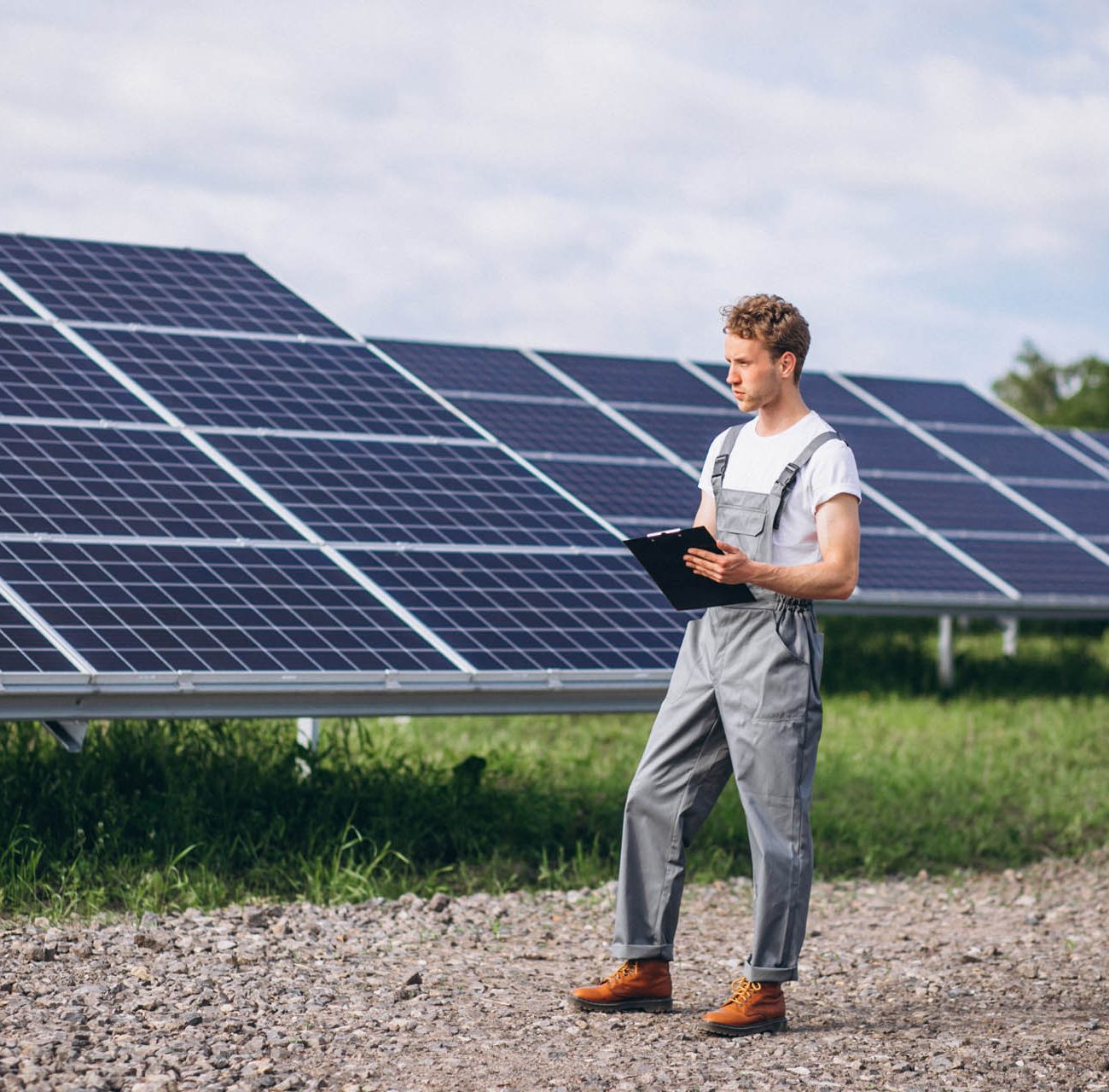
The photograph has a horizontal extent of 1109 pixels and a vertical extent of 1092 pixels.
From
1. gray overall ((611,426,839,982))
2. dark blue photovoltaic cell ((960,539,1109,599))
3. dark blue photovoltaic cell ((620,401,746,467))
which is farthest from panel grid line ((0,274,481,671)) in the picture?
dark blue photovoltaic cell ((960,539,1109,599))

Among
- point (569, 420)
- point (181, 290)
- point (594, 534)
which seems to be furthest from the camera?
point (569, 420)

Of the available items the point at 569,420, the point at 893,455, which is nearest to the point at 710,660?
the point at 569,420

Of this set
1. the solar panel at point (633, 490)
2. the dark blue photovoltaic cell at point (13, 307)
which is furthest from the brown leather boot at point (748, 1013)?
the solar panel at point (633, 490)

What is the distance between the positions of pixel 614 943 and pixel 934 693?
33.2 ft

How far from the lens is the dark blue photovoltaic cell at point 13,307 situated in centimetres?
964

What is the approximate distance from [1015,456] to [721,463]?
12451 millimetres

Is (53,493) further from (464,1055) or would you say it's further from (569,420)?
(569,420)

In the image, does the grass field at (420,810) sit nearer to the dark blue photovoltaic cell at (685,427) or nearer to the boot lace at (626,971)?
the boot lace at (626,971)

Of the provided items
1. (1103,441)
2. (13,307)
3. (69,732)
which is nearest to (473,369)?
(13,307)

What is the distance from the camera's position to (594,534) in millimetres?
8906

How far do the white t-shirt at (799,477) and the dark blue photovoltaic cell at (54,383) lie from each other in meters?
4.57

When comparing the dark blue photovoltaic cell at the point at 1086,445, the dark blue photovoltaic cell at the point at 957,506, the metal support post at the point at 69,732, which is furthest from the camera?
the dark blue photovoltaic cell at the point at 1086,445

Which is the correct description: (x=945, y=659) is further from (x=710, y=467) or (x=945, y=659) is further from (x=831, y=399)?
(x=710, y=467)

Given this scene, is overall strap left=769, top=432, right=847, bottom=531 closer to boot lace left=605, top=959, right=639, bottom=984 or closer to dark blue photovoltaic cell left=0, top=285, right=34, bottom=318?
boot lace left=605, top=959, right=639, bottom=984
